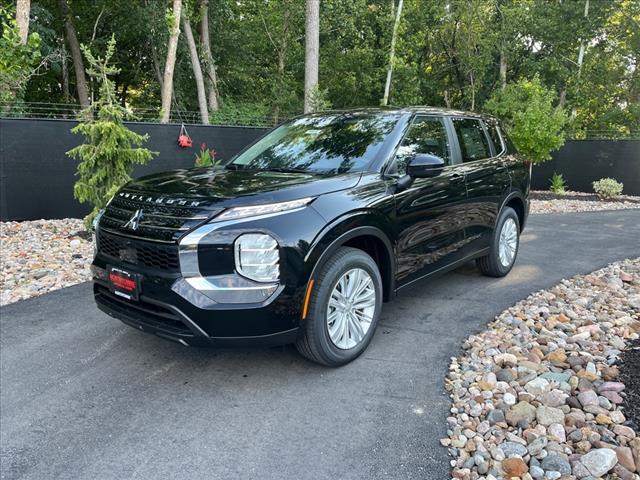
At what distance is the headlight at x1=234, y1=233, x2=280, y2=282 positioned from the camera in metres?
2.64

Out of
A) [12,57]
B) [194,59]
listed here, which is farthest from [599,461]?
[194,59]

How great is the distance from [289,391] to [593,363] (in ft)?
6.54

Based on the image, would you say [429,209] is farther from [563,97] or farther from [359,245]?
[563,97]

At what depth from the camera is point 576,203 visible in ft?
39.2

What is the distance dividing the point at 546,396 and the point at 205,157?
22.0ft

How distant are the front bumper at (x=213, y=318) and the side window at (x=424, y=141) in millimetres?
1504

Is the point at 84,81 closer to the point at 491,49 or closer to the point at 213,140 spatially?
the point at 213,140

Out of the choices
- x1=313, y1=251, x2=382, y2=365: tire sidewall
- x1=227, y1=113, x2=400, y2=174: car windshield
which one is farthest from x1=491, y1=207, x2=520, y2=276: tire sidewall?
x1=313, y1=251, x2=382, y2=365: tire sidewall

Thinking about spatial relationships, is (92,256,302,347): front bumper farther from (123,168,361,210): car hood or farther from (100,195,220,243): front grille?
(123,168,361,210): car hood

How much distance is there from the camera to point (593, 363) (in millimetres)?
3074

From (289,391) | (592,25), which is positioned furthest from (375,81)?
(289,391)

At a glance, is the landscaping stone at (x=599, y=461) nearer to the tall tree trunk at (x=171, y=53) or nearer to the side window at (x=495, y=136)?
the side window at (x=495, y=136)

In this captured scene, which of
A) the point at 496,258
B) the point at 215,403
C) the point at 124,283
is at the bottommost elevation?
the point at 215,403

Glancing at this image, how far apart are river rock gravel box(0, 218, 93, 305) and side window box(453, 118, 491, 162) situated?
14.2 feet
